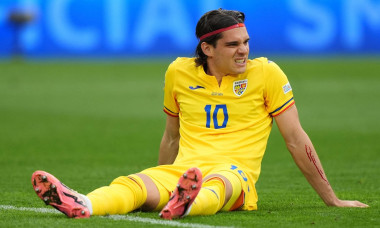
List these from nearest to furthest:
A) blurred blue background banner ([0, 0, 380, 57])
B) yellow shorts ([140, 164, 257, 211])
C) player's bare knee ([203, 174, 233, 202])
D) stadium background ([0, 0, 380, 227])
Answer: player's bare knee ([203, 174, 233, 202]) → yellow shorts ([140, 164, 257, 211]) → stadium background ([0, 0, 380, 227]) → blurred blue background banner ([0, 0, 380, 57])

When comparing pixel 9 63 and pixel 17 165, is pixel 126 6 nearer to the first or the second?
pixel 9 63

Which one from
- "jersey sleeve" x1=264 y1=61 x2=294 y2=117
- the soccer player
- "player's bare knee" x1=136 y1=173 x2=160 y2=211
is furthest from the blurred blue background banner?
"player's bare knee" x1=136 y1=173 x2=160 y2=211

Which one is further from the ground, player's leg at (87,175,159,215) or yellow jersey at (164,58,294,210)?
yellow jersey at (164,58,294,210)

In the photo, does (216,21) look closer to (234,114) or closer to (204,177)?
A: (234,114)

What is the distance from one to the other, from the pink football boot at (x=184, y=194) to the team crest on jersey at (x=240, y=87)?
123cm

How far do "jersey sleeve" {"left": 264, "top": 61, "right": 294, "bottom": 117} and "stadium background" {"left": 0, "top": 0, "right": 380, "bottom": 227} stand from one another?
0.75 m

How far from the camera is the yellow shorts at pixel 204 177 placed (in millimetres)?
5871

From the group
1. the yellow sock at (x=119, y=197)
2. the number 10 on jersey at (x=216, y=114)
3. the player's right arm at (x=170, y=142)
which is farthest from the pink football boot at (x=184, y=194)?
the player's right arm at (x=170, y=142)

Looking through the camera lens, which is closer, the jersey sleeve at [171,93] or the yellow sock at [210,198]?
the yellow sock at [210,198]

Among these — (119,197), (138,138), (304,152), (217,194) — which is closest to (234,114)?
(304,152)

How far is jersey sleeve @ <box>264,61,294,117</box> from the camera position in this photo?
6.19m

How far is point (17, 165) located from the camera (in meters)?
9.66

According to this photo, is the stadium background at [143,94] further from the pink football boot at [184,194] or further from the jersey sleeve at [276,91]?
the jersey sleeve at [276,91]

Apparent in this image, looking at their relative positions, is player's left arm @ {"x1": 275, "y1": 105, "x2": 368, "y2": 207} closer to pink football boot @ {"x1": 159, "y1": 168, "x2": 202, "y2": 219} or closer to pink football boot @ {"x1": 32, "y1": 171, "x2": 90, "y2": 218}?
pink football boot @ {"x1": 159, "y1": 168, "x2": 202, "y2": 219}
